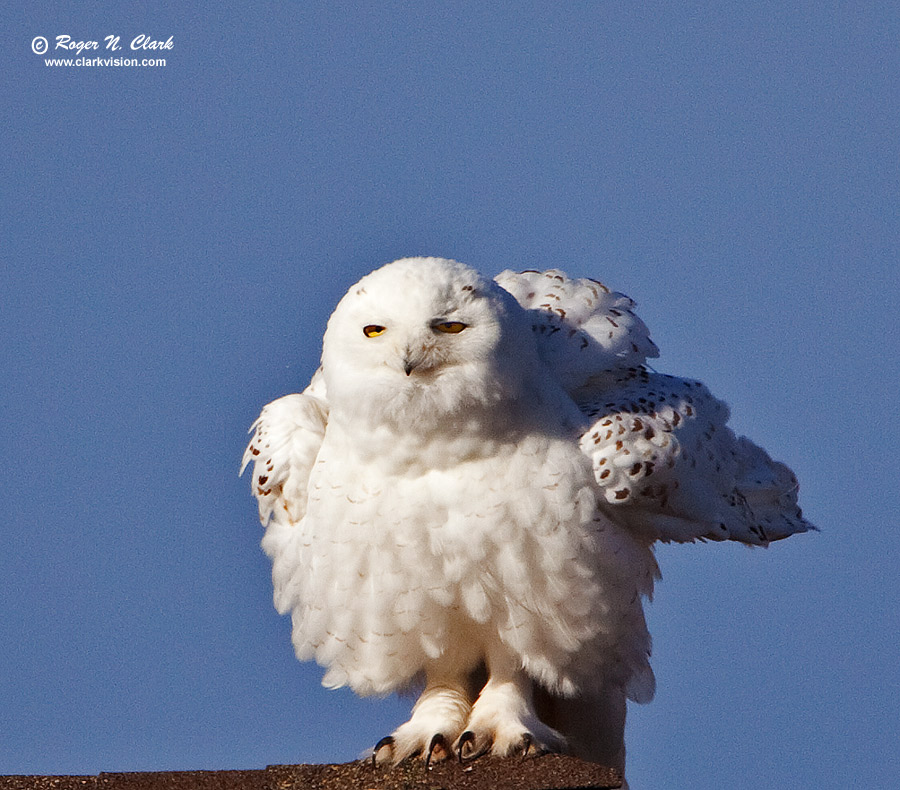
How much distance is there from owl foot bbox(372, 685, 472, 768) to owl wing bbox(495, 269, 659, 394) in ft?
5.62

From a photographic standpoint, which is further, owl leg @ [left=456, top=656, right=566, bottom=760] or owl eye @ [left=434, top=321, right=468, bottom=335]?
owl leg @ [left=456, top=656, right=566, bottom=760]

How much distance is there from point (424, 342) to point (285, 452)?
1368 millimetres

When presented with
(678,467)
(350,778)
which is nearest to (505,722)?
(350,778)

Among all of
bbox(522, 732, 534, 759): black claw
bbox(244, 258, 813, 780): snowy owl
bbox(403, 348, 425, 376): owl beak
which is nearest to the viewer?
bbox(403, 348, 425, 376): owl beak

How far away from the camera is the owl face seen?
7875 millimetres

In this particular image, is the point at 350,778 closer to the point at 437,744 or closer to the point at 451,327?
the point at 437,744

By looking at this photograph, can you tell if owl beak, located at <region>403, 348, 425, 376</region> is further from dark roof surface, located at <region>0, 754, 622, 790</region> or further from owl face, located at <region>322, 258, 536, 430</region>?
dark roof surface, located at <region>0, 754, 622, 790</region>

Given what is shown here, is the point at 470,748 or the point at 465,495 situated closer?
the point at 465,495

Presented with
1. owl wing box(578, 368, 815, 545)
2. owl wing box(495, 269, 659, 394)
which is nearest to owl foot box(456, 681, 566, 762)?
owl wing box(578, 368, 815, 545)

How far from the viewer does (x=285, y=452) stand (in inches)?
349

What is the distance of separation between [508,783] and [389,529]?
52.2 inches

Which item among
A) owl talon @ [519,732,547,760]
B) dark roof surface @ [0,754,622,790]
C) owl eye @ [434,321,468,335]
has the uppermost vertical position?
owl eye @ [434,321,468,335]

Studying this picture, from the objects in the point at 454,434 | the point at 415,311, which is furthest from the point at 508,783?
the point at 415,311

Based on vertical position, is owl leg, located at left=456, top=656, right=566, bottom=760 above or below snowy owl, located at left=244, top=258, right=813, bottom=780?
below
